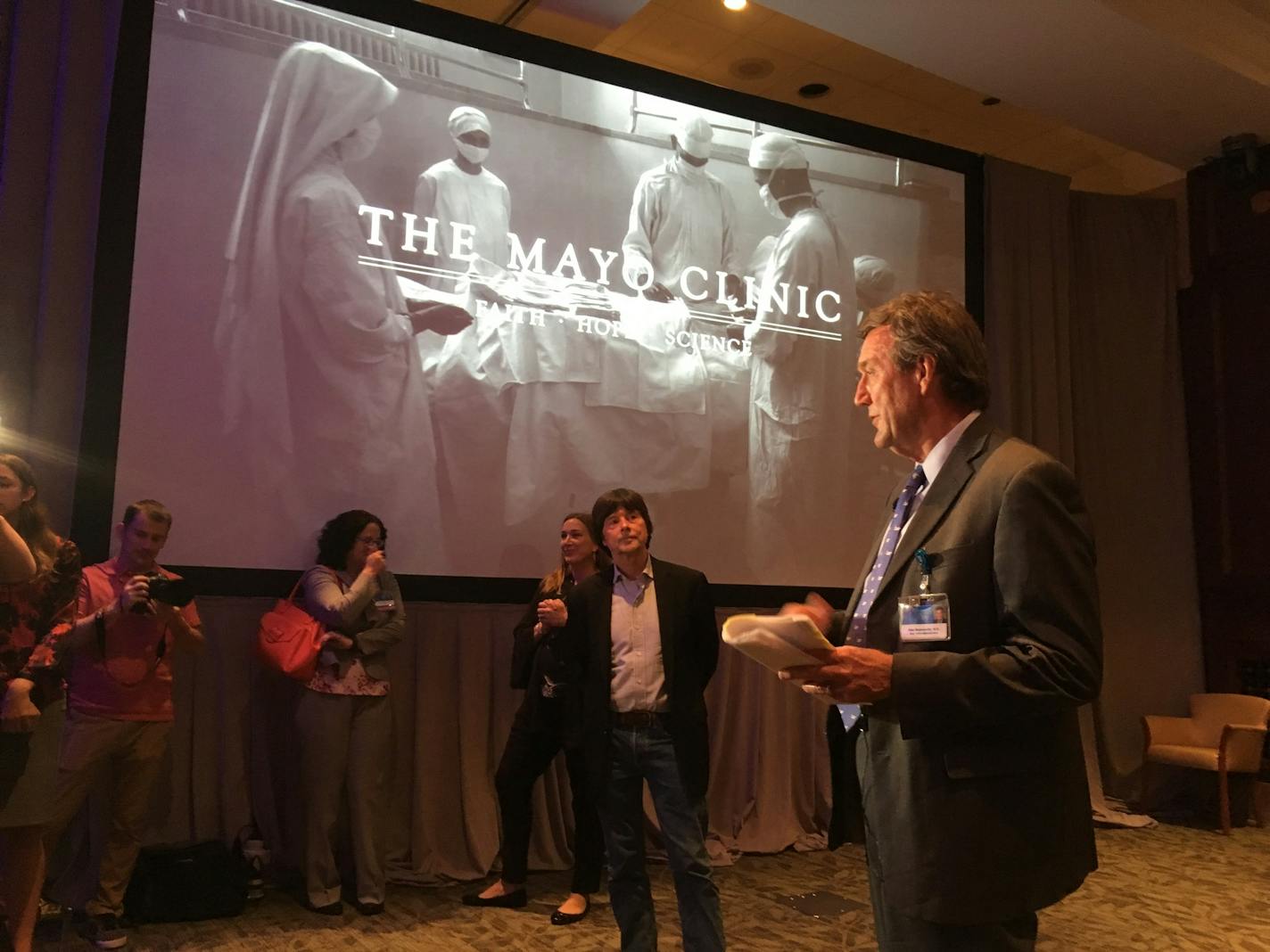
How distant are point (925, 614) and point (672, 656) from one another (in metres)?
1.61

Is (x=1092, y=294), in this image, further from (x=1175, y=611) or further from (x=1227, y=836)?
(x=1227, y=836)

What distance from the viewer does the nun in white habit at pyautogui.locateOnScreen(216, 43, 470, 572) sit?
153 inches

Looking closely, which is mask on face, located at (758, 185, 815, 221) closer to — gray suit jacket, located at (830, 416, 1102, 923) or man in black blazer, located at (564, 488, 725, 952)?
man in black blazer, located at (564, 488, 725, 952)

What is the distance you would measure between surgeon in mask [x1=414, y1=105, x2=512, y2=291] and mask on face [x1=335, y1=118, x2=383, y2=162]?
25 cm

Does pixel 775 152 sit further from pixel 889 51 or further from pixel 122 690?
pixel 122 690

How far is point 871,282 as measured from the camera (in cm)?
550

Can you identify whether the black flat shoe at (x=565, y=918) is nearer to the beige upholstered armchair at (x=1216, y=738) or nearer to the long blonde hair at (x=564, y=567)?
the long blonde hair at (x=564, y=567)

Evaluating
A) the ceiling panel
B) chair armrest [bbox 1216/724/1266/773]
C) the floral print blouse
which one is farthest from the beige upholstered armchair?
the floral print blouse

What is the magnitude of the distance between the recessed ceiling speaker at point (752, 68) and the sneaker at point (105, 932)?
513 cm

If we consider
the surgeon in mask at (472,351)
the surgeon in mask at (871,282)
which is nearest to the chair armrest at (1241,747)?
the surgeon in mask at (871,282)

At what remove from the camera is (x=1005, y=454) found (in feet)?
4.83

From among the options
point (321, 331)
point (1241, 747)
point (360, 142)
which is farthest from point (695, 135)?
point (1241, 747)

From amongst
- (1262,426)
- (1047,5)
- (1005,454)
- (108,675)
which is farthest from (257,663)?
(1262,426)

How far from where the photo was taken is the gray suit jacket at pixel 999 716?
4.37 ft
